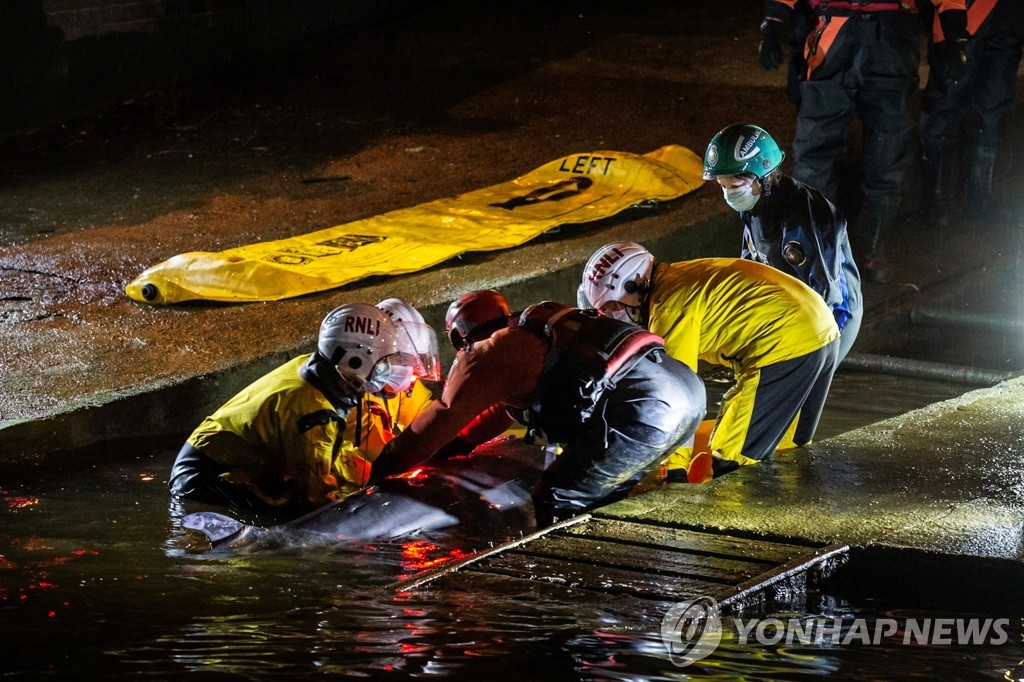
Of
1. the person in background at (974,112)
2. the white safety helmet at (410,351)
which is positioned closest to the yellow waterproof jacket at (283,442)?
the white safety helmet at (410,351)

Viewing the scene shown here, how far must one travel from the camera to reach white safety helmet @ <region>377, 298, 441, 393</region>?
6473 millimetres

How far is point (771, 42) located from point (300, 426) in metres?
4.95

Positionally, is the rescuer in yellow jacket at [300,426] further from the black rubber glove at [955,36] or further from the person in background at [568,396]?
the black rubber glove at [955,36]

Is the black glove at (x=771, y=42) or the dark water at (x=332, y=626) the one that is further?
the black glove at (x=771, y=42)

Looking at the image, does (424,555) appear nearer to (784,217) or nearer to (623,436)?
(623,436)

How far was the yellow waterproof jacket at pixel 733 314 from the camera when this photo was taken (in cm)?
651

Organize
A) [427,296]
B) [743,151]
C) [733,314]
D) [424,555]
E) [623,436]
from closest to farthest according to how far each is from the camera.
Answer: [424,555]
[623,436]
[733,314]
[743,151]
[427,296]

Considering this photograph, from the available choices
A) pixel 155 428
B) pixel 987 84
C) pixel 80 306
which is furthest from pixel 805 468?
pixel 987 84

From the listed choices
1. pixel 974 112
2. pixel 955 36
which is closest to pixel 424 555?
pixel 955 36

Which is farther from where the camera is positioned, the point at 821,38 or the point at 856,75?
the point at 856,75

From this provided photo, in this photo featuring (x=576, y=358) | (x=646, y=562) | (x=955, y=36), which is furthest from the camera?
(x=955, y=36)

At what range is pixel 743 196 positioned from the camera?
7488mm

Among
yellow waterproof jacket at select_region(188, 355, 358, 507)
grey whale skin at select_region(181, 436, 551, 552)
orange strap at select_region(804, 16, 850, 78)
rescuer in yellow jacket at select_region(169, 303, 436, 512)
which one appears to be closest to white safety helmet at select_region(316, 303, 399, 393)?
rescuer in yellow jacket at select_region(169, 303, 436, 512)

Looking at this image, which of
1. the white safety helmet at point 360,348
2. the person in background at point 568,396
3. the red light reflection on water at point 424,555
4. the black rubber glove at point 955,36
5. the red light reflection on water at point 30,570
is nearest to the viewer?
the red light reflection on water at point 30,570
